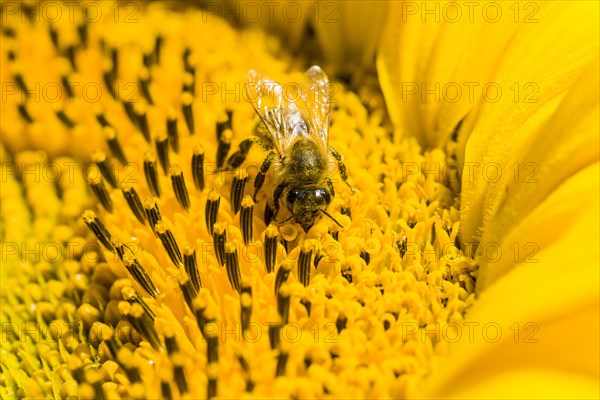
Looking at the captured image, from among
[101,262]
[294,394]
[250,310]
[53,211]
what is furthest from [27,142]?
[294,394]

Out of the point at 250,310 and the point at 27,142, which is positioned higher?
the point at 27,142

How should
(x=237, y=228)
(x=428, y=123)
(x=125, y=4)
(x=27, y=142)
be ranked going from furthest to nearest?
(x=125, y=4) → (x=27, y=142) → (x=428, y=123) → (x=237, y=228)

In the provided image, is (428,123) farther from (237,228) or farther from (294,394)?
(294,394)

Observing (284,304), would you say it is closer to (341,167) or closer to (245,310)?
(245,310)

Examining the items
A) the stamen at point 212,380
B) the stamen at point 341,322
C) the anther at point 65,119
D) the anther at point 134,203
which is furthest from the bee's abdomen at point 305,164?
the anther at point 65,119

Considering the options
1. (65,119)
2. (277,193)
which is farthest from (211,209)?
(65,119)

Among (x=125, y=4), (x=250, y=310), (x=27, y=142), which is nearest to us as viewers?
(x=250, y=310)

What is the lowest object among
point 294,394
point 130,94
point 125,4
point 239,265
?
point 294,394

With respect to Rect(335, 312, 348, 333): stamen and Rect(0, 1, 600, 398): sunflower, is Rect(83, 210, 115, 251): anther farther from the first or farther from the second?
Rect(335, 312, 348, 333): stamen
